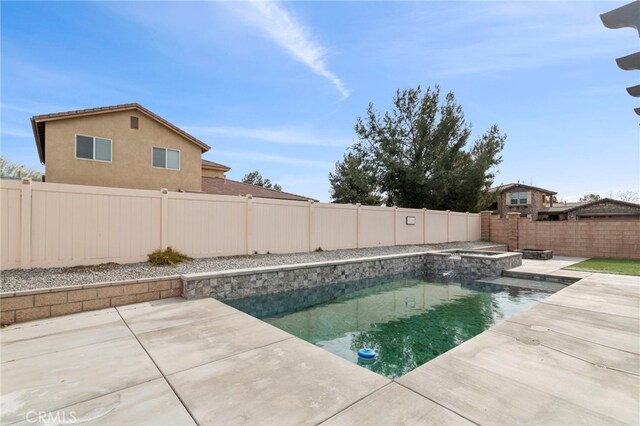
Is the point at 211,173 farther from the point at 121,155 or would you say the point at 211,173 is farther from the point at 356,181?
the point at 356,181

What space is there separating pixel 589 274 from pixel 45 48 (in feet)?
55.3

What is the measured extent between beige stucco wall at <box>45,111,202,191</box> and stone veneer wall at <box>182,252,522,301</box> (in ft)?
29.4

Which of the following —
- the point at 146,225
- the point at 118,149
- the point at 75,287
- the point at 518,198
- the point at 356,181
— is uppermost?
the point at 118,149

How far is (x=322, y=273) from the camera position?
27.8ft

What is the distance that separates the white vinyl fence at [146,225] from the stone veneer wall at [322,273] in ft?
5.23

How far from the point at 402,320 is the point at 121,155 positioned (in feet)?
42.1

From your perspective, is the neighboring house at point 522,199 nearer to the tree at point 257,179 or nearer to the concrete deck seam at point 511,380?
the tree at point 257,179

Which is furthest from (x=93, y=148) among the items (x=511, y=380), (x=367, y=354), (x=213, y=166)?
(x=511, y=380)

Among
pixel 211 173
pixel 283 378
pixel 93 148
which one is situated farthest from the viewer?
pixel 211 173

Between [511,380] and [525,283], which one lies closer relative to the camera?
[511,380]

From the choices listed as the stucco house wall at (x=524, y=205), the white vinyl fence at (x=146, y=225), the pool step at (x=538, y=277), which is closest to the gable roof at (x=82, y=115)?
the white vinyl fence at (x=146, y=225)

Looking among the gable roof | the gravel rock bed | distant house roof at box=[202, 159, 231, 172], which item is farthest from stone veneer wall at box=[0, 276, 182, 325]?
distant house roof at box=[202, 159, 231, 172]

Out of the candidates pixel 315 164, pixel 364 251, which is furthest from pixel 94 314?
pixel 315 164

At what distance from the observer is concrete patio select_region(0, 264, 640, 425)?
2.25 meters
